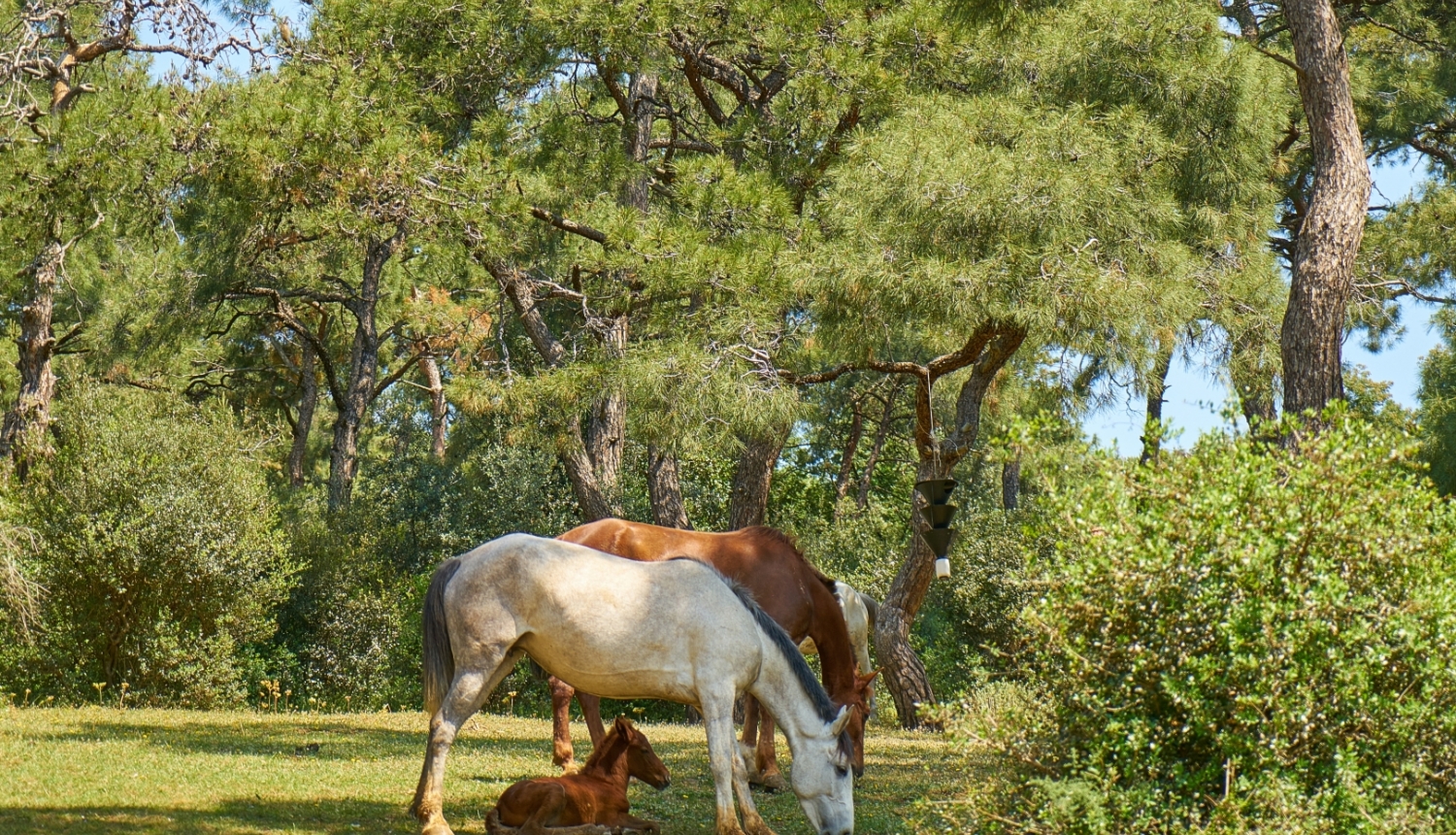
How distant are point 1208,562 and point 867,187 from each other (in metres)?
5.57

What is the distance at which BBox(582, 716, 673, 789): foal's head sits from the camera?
6586mm

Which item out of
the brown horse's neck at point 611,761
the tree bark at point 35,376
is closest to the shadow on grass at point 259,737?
the brown horse's neck at point 611,761

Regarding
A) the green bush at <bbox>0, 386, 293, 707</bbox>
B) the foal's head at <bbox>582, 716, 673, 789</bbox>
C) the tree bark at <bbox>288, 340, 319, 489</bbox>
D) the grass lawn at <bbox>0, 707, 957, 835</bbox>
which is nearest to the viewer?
the grass lawn at <bbox>0, 707, 957, 835</bbox>

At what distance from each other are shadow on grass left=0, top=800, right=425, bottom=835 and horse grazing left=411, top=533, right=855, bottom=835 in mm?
393

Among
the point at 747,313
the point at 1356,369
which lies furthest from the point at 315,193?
the point at 1356,369

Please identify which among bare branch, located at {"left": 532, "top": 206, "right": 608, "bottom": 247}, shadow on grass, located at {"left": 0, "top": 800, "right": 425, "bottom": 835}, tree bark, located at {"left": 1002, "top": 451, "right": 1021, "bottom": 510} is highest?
bare branch, located at {"left": 532, "top": 206, "right": 608, "bottom": 247}

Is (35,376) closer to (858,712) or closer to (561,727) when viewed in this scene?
(561,727)

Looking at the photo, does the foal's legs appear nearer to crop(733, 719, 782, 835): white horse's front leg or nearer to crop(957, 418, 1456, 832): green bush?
crop(733, 719, 782, 835): white horse's front leg

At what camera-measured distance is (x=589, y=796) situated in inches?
244

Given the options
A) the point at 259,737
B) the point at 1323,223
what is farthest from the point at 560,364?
the point at 1323,223

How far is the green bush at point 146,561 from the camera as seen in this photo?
1320 cm

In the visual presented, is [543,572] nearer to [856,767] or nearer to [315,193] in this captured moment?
[856,767]

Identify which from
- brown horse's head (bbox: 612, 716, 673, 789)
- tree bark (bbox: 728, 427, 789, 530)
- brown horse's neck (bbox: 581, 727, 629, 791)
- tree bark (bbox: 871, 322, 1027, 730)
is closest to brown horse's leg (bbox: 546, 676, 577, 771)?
brown horse's head (bbox: 612, 716, 673, 789)

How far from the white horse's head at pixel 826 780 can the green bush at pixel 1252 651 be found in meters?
Result: 1.23
